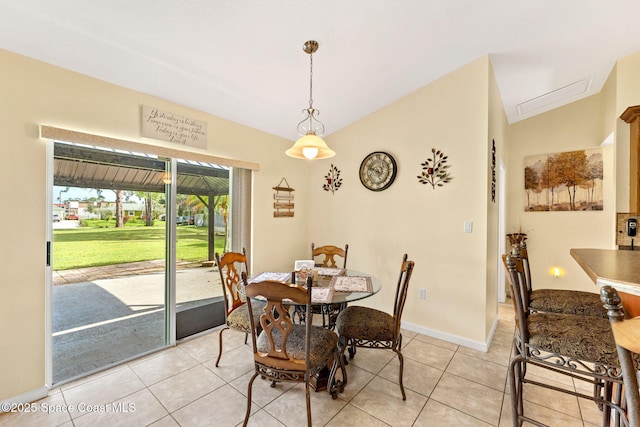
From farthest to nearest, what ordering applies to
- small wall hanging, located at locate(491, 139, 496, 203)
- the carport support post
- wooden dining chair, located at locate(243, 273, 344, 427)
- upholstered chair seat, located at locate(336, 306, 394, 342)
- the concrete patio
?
1. the carport support post
2. small wall hanging, located at locate(491, 139, 496, 203)
3. the concrete patio
4. upholstered chair seat, located at locate(336, 306, 394, 342)
5. wooden dining chair, located at locate(243, 273, 344, 427)


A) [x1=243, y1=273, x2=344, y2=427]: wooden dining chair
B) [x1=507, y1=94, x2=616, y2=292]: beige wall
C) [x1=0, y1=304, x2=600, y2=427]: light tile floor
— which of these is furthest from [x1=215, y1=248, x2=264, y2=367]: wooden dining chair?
[x1=507, y1=94, x2=616, y2=292]: beige wall

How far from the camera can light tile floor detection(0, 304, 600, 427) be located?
177 cm

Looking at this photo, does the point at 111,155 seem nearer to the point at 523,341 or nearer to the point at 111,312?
the point at 111,312

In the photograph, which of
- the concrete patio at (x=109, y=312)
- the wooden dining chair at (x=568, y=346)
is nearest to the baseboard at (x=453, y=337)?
the wooden dining chair at (x=568, y=346)

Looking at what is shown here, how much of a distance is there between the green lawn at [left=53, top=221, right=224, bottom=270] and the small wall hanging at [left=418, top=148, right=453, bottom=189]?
103 inches

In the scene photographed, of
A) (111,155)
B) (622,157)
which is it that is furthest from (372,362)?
(622,157)

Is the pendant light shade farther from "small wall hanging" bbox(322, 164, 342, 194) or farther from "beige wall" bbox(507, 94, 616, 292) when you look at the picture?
"beige wall" bbox(507, 94, 616, 292)

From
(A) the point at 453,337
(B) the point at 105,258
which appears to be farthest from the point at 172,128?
(A) the point at 453,337

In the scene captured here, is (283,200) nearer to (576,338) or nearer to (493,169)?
(493,169)

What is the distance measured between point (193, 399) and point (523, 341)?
2.21m

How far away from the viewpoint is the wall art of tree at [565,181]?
11.7ft

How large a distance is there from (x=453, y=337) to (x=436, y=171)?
70.3 inches

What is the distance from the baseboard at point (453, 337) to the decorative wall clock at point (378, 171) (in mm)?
1688

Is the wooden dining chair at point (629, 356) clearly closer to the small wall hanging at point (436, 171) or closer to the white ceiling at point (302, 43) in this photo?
the white ceiling at point (302, 43)
